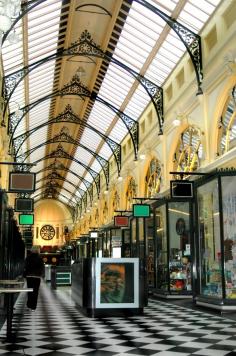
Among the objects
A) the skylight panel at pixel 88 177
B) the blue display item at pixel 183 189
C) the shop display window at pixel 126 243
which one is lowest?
the shop display window at pixel 126 243

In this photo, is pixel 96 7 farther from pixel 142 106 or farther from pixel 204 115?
pixel 142 106

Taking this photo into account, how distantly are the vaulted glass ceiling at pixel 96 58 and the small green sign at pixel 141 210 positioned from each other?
5.24 meters

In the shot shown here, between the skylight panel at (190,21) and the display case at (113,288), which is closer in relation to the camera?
the display case at (113,288)

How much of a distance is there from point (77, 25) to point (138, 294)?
35.3 ft

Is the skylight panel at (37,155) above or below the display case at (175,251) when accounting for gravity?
above

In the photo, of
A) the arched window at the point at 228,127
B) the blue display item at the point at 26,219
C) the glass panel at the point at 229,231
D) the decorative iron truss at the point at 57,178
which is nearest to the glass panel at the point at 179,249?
the arched window at the point at 228,127

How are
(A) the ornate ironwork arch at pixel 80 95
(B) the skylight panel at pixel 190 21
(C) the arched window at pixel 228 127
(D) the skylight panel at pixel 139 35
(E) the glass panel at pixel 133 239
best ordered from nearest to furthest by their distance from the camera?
1. (C) the arched window at pixel 228 127
2. (B) the skylight panel at pixel 190 21
3. (D) the skylight panel at pixel 139 35
4. (E) the glass panel at pixel 133 239
5. (A) the ornate ironwork arch at pixel 80 95

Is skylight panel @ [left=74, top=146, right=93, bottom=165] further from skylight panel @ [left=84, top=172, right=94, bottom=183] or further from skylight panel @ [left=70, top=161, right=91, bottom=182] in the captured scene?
skylight panel @ [left=84, top=172, right=94, bottom=183]

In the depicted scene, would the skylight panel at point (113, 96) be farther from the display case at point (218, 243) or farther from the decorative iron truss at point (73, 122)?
the display case at point (218, 243)

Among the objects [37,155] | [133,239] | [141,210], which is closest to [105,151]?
[37,155]

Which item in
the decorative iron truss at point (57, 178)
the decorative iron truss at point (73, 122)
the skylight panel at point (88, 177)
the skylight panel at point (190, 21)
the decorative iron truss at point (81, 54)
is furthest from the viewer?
the decorative iron truss at point (57, 178)

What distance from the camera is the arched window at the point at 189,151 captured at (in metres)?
15.4

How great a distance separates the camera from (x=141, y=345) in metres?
6.83

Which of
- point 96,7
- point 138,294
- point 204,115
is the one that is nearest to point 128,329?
point 138,294
